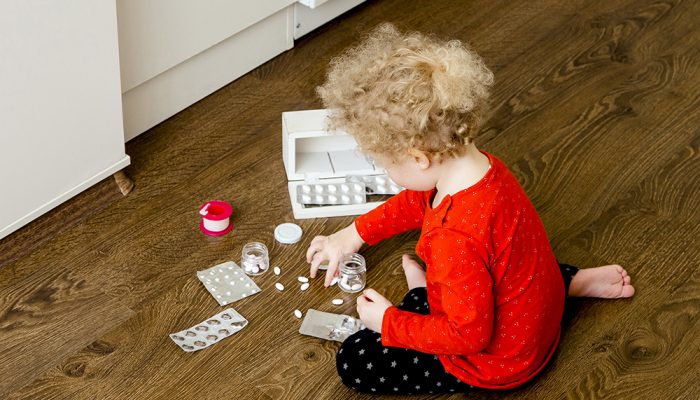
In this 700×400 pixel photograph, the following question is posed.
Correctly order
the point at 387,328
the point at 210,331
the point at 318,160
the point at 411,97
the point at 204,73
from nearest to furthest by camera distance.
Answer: the point at 411,97, the point at 387,328, the point at 210,331, the point at 318,160, the point at 204,73

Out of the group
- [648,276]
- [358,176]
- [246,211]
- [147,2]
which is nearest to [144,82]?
[147,2]

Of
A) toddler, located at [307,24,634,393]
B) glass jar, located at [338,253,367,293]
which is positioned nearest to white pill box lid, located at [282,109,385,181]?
glass jar, located at [338,253,367,293]

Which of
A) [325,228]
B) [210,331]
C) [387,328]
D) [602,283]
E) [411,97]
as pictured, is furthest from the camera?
[325,228]

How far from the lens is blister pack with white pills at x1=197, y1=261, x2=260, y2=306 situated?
1577 millimetres

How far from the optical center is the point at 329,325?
1536 mm

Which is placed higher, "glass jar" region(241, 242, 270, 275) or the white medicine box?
the white medicine box

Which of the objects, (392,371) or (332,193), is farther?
(332,193)

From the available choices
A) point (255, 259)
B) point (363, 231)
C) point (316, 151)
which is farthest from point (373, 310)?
point (316, 151)

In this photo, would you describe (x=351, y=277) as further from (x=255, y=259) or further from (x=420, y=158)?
(x=420, y=158)

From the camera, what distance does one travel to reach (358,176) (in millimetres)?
1817

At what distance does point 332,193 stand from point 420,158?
1.74 feet

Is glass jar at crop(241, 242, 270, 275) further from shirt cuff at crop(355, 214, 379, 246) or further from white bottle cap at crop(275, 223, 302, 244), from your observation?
shirt cuff at crop(355, 214, 379, 246)

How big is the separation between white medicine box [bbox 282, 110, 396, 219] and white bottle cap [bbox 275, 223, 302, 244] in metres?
0.04

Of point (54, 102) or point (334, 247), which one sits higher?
point (54, 102)
